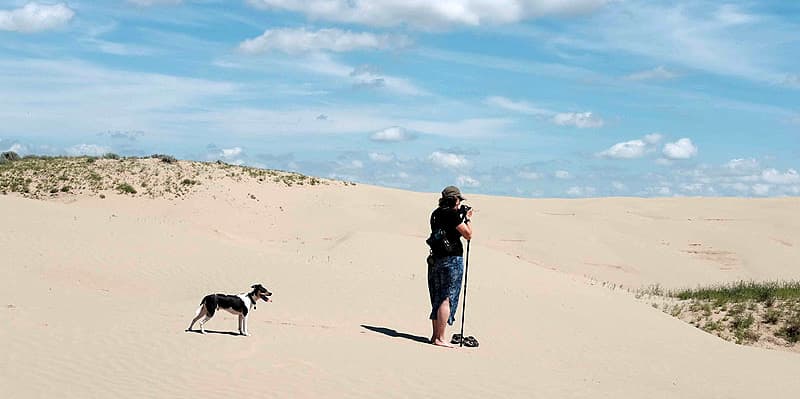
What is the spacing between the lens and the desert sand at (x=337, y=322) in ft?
27.0

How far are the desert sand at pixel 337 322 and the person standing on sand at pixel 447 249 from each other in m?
0.68

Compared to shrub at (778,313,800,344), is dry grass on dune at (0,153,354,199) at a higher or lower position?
higher

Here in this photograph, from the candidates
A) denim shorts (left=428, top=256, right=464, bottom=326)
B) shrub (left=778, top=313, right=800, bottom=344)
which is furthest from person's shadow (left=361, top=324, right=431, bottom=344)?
shrub (left=778, top=313, right=800, bottom=344)

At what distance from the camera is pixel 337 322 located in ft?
40.5

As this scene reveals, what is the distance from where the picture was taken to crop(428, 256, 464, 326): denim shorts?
33.7 ft

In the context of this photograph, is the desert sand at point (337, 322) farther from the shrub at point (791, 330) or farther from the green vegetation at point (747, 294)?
the shrub at point (791, 330)

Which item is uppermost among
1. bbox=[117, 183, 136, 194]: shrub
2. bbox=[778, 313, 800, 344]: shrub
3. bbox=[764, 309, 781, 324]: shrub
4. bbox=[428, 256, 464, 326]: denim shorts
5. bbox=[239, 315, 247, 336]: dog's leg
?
bbox=[117, 183, 136, 194]: shrub

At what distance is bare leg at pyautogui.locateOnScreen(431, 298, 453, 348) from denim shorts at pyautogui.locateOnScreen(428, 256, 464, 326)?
0.23ft

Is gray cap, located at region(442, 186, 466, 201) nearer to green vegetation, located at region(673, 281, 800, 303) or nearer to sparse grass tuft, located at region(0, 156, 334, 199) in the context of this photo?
green vegetation, located at region(673, 281, 800, 303)

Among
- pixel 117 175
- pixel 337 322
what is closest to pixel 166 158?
pixel 117 175

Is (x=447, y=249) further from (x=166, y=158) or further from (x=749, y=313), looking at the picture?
(x=166, y=158)

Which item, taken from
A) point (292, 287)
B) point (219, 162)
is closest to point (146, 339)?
point (292, 287)

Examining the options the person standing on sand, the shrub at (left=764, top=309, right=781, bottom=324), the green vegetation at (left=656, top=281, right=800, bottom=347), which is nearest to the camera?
the person standing on sand

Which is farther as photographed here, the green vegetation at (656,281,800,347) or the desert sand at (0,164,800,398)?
the green vegetation at (656,281,800,347)
